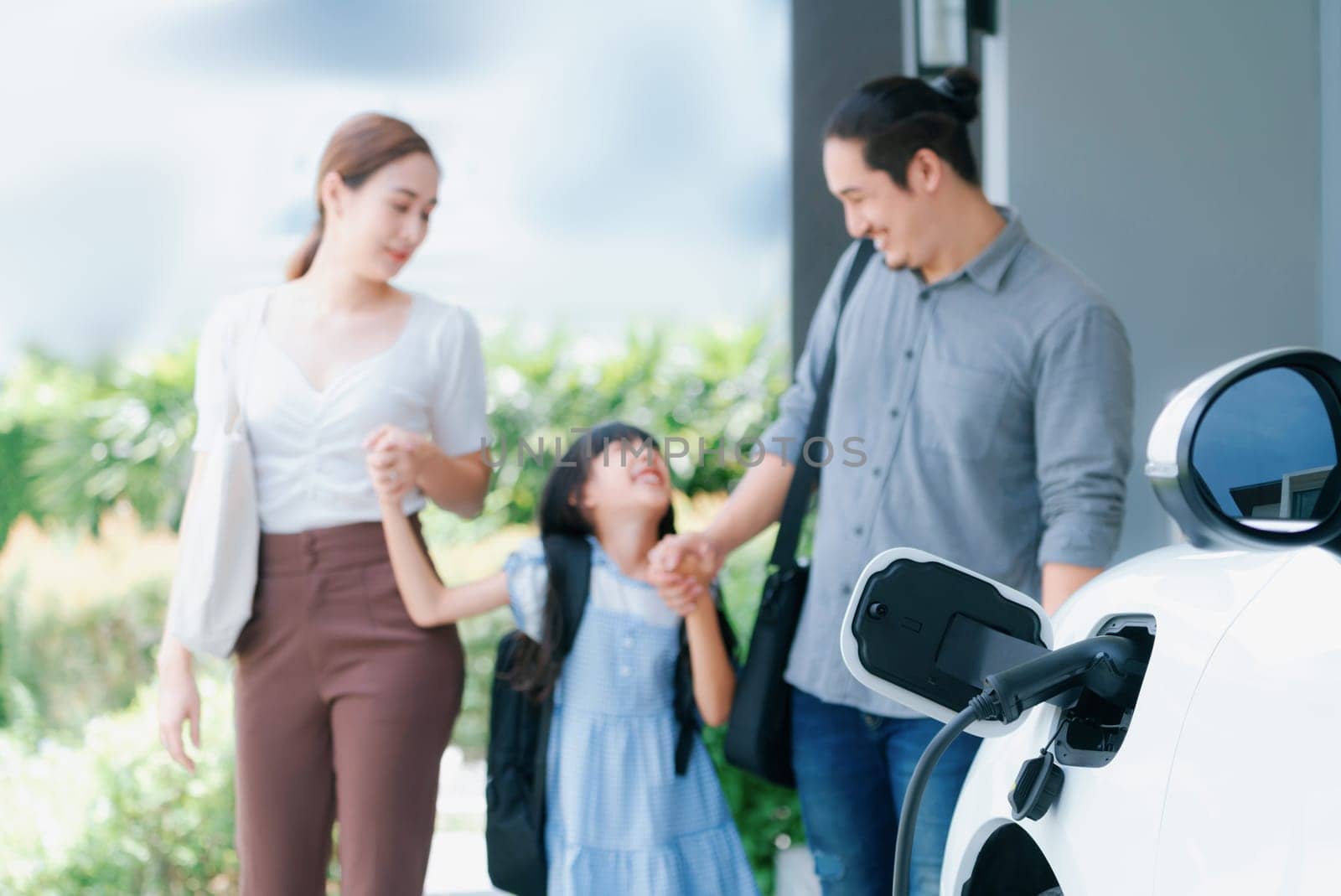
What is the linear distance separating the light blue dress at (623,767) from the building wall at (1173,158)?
1.21m

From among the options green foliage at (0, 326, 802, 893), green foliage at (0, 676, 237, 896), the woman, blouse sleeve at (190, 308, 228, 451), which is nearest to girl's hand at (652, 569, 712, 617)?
the woman

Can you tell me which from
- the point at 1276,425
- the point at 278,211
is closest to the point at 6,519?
the point at 278,211

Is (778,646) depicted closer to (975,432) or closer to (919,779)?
(975,432)

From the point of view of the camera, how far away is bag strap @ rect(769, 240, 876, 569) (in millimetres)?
2197

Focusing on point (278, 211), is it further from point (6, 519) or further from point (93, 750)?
point (6, 519)

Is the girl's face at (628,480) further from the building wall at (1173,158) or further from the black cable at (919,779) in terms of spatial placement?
the black cable at (919,779)

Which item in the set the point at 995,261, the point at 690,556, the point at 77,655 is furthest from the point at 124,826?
the point at 995,261

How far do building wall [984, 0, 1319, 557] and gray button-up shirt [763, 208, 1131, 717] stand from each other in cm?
90

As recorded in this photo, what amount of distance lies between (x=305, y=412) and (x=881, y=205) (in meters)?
1.04

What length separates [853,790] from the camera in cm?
200

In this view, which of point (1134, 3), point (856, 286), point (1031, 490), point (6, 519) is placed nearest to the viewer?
point (1031, 490)

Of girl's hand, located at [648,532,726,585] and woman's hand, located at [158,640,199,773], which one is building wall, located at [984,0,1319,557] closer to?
girl's hand, located at [648,532,726,585]

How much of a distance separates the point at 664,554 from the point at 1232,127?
172 centimetres

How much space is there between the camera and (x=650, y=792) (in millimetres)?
2244
